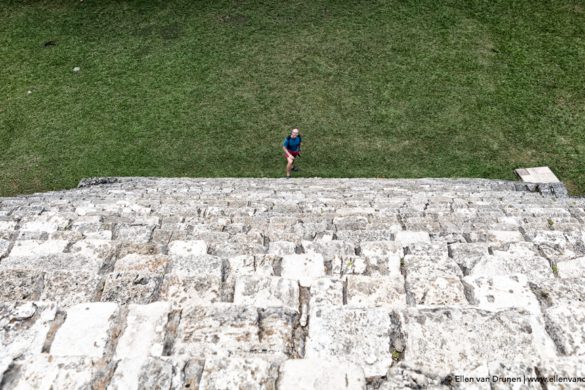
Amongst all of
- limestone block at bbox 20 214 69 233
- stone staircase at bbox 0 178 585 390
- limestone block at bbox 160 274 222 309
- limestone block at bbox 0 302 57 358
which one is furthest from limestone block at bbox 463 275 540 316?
limestone block at bbox 20 214 69 233

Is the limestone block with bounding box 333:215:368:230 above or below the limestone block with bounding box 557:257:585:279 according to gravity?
below

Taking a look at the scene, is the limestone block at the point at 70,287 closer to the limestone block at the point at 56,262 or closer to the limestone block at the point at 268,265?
the limestone block at the point at 56,262

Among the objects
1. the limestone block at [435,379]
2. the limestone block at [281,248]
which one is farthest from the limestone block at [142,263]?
the limestone block at [435,379]

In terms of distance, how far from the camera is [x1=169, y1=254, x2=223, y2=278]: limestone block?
3354 millimetres

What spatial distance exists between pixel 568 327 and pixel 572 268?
0.96 meters

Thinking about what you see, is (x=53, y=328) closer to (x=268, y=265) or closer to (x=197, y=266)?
(x=197, y=266)

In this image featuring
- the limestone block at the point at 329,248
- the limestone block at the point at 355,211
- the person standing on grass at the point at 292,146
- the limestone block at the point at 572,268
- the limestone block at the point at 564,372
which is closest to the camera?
the limestone block at the point at 564,372

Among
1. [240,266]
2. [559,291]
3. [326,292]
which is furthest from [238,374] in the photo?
[559,291]

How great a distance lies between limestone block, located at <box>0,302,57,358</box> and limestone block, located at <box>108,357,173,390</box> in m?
0.58

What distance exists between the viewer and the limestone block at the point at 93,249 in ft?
12.2

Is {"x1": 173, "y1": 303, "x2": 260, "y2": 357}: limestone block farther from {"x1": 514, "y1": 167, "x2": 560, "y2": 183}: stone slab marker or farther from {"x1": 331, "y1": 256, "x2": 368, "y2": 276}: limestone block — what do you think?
{"x1": 514, "y1": 167, "x2": 560, "y2": 183}: stone slab marker

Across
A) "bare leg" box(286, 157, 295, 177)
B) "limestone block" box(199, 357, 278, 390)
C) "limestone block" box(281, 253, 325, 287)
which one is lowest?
"bare leg" box(286, 157, 295, 177)

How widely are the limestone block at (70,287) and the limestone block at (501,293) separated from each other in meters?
2.72

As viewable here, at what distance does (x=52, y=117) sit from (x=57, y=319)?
9594 mm
